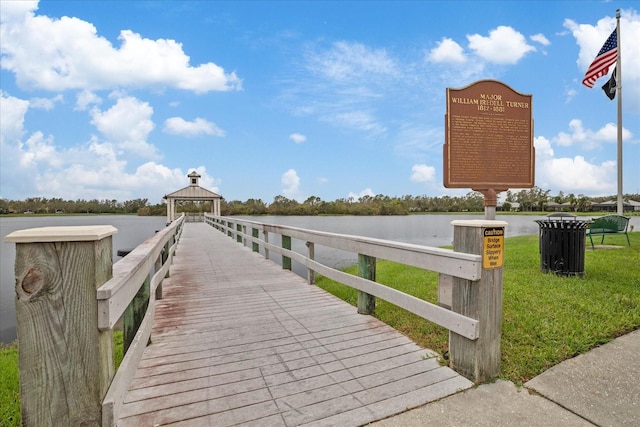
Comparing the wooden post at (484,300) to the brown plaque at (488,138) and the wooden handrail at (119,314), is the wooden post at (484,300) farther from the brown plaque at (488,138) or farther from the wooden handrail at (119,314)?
the brown plaque at (488,138)

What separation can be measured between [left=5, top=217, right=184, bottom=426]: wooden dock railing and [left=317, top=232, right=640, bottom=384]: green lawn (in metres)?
2.68

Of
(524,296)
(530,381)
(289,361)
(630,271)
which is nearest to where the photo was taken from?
(530,381)

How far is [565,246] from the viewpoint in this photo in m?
5.70

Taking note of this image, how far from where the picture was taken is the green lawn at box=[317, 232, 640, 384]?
10.3 feet

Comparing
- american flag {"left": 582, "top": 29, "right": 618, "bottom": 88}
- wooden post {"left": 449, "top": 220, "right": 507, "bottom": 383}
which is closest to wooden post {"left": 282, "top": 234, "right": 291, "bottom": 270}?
wooden post {"left": 449, "top": 220, "right": 507, "bottom": 383}

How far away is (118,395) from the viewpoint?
2.03 metres

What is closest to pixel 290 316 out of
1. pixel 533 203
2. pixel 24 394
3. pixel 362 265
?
pixel 362 265

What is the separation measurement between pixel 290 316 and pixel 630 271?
5.65 m

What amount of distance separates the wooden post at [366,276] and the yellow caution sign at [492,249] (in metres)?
1.72

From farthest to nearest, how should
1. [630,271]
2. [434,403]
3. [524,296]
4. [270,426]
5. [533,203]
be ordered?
[533,203] → [630,271] → [524,296] → [434,403] → [270,426]

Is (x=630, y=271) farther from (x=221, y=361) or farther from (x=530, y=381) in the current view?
(x=221, y=361)

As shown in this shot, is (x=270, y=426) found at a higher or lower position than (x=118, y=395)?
lower

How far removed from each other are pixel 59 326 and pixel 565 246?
6.43m

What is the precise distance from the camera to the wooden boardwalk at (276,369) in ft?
7.70
